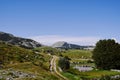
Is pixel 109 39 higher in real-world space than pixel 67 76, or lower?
higher

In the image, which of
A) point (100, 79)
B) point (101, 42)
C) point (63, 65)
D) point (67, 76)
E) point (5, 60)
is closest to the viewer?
point (100, 79)

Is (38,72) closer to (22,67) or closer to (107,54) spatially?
(22,67)

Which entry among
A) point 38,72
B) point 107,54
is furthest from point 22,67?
point 107,54

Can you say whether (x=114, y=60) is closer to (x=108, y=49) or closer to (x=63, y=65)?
(x=108, y=49)

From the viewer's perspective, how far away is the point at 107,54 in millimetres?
129250

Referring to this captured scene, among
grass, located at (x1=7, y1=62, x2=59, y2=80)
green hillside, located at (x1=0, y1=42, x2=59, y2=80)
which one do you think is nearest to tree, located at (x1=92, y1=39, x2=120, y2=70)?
green hillside, located at (x1=0, y1=42, x2=59, y2=80)

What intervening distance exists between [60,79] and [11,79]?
16.8 m

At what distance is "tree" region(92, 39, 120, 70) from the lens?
416ft

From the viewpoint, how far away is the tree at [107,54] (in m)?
127

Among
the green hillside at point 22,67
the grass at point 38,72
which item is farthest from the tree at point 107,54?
the grass at point 38,72

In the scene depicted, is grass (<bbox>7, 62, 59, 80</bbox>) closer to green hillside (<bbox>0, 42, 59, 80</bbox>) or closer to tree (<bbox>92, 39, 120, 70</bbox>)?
green hillside (<bbox>0, 42, 59, 80</bbox>)

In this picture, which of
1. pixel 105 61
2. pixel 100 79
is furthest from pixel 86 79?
pixel 105 61

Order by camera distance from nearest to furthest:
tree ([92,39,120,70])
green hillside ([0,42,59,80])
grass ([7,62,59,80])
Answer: green hillside ([0,42,59,80]), grass ([7,62,59,80]), tree ([92,39,120,70])

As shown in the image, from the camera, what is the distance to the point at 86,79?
86875 mm
